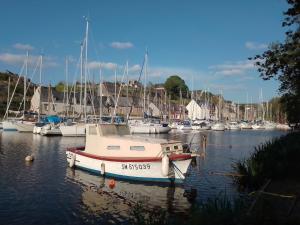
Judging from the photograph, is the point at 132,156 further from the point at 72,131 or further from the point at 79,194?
the point at 72,131

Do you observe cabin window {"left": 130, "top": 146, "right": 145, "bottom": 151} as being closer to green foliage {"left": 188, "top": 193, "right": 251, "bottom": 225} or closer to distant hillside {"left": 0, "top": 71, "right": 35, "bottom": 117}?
green foliage {"left": 188, "top": 193, "right": 251, "bottom": 225}

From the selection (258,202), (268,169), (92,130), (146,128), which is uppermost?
(92,130)

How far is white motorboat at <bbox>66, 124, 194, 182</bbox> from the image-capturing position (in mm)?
25625

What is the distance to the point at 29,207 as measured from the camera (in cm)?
2034

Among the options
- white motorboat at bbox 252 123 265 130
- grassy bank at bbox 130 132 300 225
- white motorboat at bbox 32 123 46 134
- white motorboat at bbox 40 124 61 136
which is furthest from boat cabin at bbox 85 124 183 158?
Result: white motorboat at bbox 252 123 265 130

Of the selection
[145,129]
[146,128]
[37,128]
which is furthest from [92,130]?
[146,128]

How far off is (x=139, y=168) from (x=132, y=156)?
3.80 ft

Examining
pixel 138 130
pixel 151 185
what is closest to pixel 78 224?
pixel 151 185

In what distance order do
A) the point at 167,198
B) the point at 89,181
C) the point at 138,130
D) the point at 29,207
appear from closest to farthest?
the point at 29,207 < the point at 167,198 < the point at 89,181 < the point at 138,130

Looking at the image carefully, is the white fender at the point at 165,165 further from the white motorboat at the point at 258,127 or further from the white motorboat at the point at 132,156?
the white motorboat at the point at 258,127

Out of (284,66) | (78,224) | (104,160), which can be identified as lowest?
(78,224)

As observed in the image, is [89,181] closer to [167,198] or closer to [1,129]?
[167,198]

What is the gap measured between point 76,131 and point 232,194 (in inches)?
2122

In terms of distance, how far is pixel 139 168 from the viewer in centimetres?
2636
